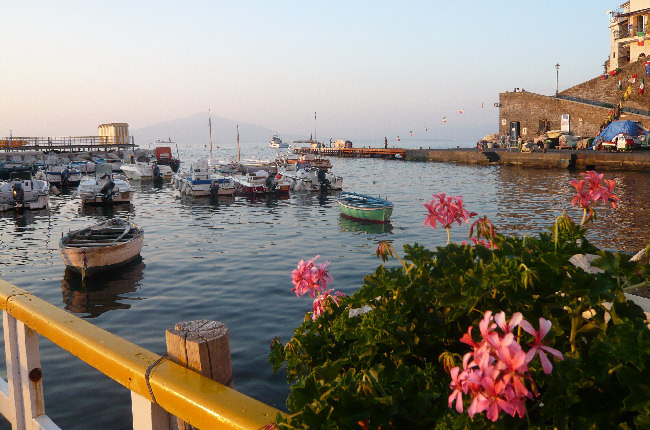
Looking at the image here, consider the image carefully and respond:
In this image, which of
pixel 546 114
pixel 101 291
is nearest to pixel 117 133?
pixel 546 114

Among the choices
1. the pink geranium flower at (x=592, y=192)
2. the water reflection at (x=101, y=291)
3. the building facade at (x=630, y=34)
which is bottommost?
the water reflection at (x=101, y=291)

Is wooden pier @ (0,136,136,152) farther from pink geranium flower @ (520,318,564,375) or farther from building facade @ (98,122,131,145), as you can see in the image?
pink geranium flower @ (520,318,564,375)

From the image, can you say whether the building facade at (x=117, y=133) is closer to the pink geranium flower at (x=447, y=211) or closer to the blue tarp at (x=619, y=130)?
the blue tarp at (x=619, y=130)

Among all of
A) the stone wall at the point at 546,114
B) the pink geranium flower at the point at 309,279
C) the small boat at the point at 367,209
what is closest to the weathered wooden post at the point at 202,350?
the pink geranium flower at the point at 309,279

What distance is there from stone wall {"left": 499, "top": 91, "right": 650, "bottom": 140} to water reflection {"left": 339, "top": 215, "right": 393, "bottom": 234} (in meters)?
48.0

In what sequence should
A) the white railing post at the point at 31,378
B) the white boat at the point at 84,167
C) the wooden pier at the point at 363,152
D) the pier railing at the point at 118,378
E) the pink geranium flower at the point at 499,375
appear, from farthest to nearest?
the wooden pier at the point at 363,152 → the white boat at the point at 84,167 → the white railing post at the point at 31,378 → the pier railing at the point at 118,378 → the pink geranium flower at the point at 499,375

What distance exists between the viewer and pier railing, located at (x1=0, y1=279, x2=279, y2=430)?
184 cm

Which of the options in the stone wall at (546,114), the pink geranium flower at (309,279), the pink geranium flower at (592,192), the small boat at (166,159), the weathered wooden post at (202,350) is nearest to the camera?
the weathered wooden post at (202,350)

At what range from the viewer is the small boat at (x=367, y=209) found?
87.4 ft

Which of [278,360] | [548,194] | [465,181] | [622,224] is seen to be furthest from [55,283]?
[465,181]

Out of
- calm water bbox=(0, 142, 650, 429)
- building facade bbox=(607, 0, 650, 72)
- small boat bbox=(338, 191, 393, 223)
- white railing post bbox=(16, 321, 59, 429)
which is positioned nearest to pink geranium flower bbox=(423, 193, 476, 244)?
white railing post bbox=(16, 321, 59, 429)

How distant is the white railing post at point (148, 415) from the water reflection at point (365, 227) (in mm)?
23238

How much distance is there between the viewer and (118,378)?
2238mm

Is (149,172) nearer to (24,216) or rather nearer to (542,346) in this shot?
(24,216)
